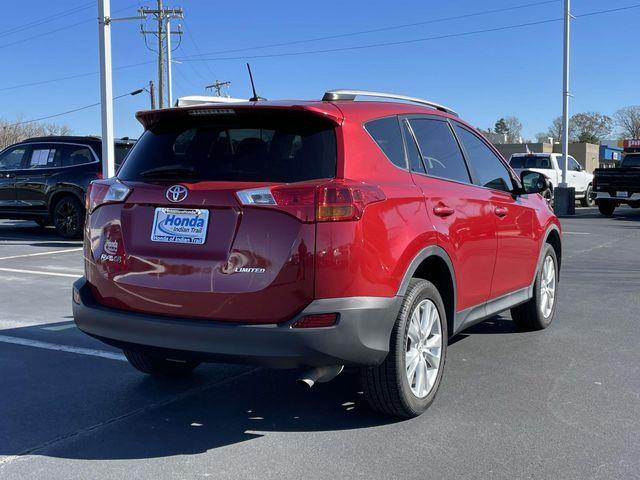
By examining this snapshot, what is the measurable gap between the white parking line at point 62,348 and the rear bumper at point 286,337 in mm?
1838

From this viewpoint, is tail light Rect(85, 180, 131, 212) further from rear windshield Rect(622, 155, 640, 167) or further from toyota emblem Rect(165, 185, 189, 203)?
rear windshield Rect(622, 155, 640, 167)

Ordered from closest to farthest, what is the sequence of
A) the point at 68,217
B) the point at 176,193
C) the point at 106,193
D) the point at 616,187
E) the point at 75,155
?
the point at 176,193, the point at 106,193, the point at 68,217, the point at 75,155, the point at 616,187

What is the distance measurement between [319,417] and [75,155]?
11.7 meters

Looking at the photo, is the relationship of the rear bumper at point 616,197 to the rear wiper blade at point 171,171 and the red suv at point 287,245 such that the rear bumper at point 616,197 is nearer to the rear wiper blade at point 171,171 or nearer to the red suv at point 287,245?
the red suv at point 287,245

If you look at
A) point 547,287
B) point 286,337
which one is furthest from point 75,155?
point 286,337

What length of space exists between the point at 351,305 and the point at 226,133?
3.97 ft

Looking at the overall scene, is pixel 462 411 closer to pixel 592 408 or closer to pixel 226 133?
pixel 592 408

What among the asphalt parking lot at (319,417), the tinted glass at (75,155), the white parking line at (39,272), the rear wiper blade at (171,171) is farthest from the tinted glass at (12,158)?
the rear wiper blade at (171,171)

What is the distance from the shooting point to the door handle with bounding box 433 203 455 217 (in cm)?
425

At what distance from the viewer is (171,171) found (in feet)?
12.8

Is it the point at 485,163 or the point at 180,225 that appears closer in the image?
the point at 180,225

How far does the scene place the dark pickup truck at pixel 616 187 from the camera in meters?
20.4

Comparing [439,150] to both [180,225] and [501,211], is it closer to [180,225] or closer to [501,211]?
[501,211]

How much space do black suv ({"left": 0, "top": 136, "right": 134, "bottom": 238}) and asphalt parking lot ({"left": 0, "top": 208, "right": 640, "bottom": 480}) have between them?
25.8 ft
